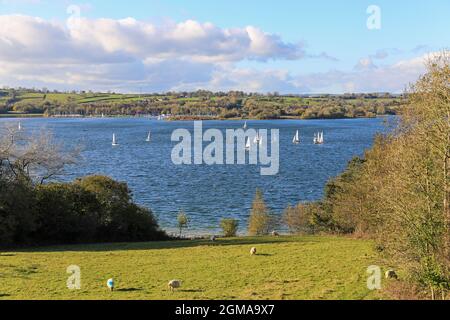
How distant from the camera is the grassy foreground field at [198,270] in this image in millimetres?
20656

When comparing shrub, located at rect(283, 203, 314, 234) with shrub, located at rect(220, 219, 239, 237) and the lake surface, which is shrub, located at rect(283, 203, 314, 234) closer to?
the lake surface

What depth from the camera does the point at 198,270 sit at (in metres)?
25.9

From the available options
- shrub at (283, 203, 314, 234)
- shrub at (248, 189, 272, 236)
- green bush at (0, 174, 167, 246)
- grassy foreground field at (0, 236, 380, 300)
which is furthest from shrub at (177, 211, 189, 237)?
grassy foreground field at (0, 236, 380, 300)

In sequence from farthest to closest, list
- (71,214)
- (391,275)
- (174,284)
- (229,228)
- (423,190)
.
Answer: (229,228)
(71,214)
(391,275)
(174,284)
(423,190)

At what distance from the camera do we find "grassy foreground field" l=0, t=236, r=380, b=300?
67.8 feet

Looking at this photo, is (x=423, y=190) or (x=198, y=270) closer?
(x=423, y=190)

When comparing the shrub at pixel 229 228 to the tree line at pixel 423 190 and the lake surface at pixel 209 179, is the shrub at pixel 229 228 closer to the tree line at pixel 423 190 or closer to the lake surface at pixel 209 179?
the lake surface at pixel 209 179

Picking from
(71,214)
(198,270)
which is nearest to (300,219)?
(71,214)

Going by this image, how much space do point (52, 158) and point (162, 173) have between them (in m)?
46.7

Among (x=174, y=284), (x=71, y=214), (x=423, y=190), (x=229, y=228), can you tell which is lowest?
(x=229, y=228)

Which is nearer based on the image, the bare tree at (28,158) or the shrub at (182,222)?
the bare tree at (28,158)

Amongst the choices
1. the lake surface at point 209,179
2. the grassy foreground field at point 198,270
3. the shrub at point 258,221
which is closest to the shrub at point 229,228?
the shrub at point 258,221

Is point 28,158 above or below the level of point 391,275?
above

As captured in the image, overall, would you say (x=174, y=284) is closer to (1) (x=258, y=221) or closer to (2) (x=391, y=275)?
(2) (x=391, y=275)
